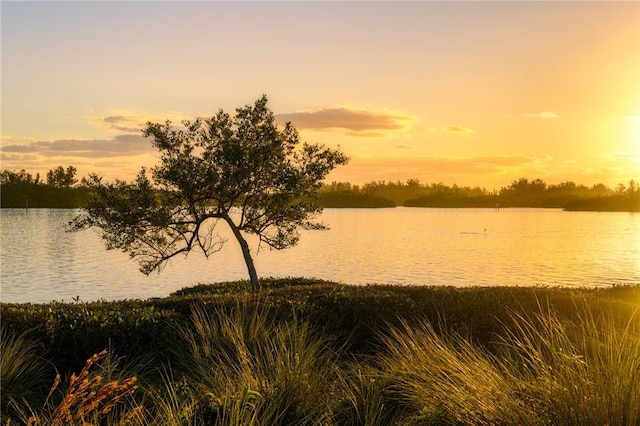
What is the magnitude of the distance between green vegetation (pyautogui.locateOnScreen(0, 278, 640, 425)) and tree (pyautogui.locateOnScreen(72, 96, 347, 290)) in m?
5.91

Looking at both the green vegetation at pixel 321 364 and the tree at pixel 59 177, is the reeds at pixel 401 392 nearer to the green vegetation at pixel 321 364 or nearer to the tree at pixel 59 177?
the green vegetation at pixel 321 364

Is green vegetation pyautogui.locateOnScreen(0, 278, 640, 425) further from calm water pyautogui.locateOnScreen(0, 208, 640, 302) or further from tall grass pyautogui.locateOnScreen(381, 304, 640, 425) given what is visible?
calm water pyautogui.locateOnScreen(0, 208, 640, 302)

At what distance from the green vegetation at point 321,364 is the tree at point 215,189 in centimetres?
591

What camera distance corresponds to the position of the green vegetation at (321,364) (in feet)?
17.5

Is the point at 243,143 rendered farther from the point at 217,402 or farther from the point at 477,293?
the point at 217,402

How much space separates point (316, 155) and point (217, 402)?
15165 millimetres

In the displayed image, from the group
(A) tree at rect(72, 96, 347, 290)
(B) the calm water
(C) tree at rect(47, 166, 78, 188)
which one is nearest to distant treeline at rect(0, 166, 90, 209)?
(C) tree at rect(47, 166, 78, 188)

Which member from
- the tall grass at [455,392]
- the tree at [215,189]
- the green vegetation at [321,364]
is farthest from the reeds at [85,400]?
the tree at [215,189]

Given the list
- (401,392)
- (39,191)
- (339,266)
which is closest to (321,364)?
(401,392)

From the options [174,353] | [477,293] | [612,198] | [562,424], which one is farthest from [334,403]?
[612,198]

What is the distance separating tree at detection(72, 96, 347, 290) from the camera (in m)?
19.9

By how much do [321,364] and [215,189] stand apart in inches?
475

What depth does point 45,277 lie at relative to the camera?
34.1m

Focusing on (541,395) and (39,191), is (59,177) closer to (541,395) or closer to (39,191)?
(39,191)
